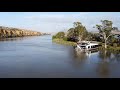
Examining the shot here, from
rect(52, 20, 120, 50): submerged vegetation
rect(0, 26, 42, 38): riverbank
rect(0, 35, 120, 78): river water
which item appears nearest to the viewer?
rect(0, 35, 120, 78): river water

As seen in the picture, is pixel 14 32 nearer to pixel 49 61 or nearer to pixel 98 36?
pixel 49 61

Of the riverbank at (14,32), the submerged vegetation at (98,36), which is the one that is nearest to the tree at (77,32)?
the submerged vegetation at (98,36)

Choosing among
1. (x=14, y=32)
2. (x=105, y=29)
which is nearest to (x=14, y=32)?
(x=14, y=32)

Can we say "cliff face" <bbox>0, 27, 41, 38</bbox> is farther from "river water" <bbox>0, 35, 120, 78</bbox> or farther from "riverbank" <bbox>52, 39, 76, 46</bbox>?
"riverbank" <bbox>52, 39, 76, 46</bbox>

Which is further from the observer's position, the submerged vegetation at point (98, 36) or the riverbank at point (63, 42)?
the riverbank at point (63, 42)

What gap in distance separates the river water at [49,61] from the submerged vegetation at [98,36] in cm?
17

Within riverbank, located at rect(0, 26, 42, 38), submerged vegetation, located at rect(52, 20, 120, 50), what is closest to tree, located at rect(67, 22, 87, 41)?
submerged vegetation, located at rect(52, 20, 120, 50)

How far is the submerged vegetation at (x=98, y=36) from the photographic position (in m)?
5.09

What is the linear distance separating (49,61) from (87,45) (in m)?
0.98

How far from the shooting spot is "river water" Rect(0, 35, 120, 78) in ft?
15.8

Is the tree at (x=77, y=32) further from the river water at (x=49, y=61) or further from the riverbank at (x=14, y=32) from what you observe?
the riverbank at (x=14, y=32)

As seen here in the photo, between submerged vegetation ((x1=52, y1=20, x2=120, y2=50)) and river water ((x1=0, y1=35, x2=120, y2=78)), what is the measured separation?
6.8 inches
